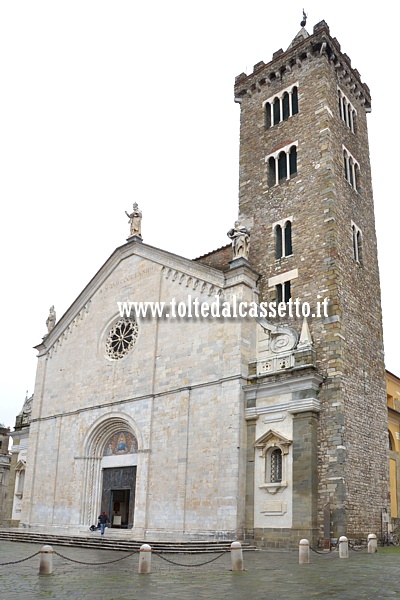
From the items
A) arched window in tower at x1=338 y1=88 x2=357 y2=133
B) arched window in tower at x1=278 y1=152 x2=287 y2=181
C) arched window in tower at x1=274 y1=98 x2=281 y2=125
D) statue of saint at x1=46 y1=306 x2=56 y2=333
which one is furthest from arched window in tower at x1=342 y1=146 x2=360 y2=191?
statue of saint at x1=46 y1=306 x2=56 y2=333

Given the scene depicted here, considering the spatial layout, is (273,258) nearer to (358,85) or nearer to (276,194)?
(276,194)

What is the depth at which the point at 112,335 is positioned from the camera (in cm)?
3083

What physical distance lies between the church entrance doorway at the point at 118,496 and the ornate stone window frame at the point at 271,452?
24.0 ft

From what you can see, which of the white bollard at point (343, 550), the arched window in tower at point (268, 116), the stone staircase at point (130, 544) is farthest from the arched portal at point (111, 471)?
the arched window in tower at point (268, 116)

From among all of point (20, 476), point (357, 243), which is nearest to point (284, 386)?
point (357, 243)

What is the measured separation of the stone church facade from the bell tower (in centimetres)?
7

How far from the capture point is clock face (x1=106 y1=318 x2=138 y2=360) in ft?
96.7

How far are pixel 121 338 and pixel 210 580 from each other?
18415mm

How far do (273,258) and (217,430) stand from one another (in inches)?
319

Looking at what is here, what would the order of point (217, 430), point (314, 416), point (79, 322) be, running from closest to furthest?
point (314, 416), point (217, 430), point (79, 322)

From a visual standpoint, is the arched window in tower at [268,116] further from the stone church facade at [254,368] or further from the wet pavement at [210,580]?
the wet pavement at [210,580]

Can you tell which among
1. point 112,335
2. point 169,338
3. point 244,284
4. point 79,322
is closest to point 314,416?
point 244,284

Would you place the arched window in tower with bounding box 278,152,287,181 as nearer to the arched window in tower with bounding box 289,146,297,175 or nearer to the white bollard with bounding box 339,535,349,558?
the arched window in tower with bounding box 289,146,297,175

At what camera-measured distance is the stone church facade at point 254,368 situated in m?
22.2
